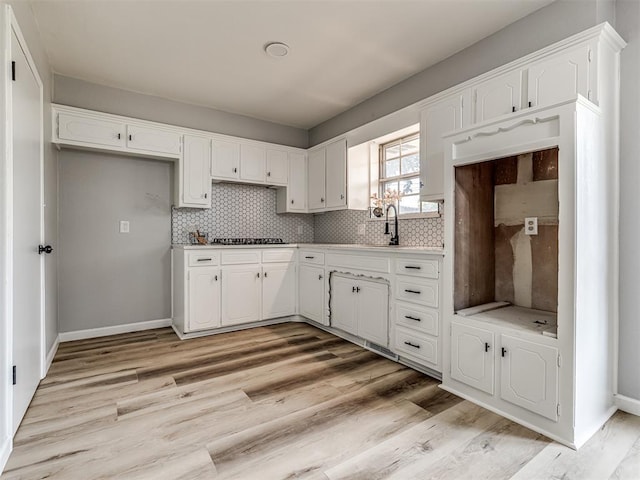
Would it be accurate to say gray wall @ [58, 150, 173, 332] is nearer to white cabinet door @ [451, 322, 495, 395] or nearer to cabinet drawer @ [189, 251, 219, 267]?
cabinet drawer @ [189, 251, 219, 267]

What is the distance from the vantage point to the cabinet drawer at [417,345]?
246 cm

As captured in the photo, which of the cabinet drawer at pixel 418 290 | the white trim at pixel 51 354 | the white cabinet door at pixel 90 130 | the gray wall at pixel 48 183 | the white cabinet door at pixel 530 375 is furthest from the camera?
the white cabinet door at pixel 90 130

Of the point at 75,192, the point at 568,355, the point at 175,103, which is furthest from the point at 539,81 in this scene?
the point at 75,192

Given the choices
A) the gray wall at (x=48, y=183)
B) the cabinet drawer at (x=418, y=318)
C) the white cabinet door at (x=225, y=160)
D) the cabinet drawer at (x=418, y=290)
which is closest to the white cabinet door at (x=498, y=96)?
the cabinet drawer at (x=418, y=290)

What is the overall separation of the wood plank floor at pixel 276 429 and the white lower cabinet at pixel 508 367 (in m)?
0.15

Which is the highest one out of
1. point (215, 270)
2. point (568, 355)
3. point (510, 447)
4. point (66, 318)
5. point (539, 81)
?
point (539, 81)

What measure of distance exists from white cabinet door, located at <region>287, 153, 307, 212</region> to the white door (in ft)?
8.45

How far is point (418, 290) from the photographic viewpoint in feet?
8.42

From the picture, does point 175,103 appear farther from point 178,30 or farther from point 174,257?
point 174,257

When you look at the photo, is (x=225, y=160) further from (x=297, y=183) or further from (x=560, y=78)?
(x=560, y=78)

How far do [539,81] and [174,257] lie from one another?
370 cm

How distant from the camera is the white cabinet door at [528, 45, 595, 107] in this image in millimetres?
1999

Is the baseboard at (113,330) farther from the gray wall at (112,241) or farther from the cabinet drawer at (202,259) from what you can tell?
the cabinet drawer at (202,259)

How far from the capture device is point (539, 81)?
2199 mm
